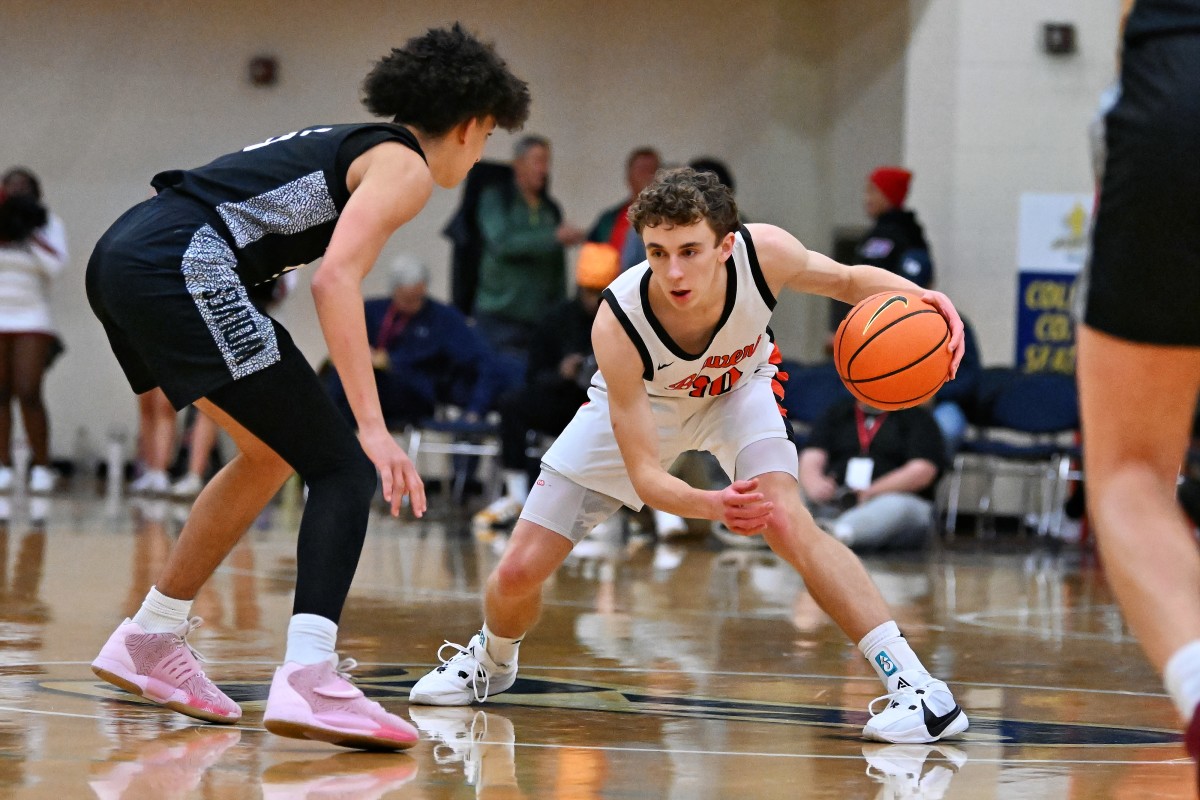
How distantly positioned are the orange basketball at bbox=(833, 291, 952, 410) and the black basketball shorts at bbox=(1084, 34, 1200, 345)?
166 centimetres

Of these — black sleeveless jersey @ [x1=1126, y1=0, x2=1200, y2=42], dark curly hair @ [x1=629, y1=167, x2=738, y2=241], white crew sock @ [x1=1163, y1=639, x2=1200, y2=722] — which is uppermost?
black sleeveless jersey @ [x1=1126, y1=0, x2=1200, y2=42]

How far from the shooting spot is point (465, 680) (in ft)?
14.2

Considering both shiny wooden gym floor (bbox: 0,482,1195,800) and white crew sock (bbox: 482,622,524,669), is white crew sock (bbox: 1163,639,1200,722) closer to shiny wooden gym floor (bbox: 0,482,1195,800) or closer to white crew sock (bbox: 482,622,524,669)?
shiny wooden gym floor (bbox: 0,482,1195,800)

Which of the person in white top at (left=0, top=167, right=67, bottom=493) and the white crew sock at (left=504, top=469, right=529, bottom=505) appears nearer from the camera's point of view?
the white crew sock at (left=504, top=469, right=529, bottom=505)

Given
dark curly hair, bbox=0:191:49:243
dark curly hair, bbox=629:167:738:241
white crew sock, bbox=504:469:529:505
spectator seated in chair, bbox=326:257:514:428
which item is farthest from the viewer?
dark curly hair, bbox=0:191:49:243

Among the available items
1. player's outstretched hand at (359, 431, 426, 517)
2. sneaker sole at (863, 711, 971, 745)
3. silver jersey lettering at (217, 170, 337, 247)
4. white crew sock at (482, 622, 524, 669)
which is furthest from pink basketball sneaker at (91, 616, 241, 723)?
sneaker sole at (863, 711, 971, 745)

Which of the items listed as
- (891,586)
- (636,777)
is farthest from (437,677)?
(891,586)

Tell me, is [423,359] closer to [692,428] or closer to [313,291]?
[692,428]

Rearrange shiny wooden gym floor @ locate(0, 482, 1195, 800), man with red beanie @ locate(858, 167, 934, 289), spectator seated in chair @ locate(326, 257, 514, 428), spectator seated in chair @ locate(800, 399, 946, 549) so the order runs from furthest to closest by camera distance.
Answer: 1. spectator seated in chair @ locate(326, 257, 514, 428)
2. man with red beanie @ locate(858, 167, 934, 289)
3. spectator seated in chair @ locate(800, 399, 946, 549)
4. shiny wooden gym floor @ locate(0, 482, 1195, 800)

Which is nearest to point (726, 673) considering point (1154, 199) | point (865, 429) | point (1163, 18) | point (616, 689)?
point (616, 689)

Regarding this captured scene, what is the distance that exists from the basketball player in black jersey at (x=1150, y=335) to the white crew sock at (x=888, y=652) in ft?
4.92

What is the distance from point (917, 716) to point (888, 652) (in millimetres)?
233

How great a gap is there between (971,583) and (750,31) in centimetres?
660

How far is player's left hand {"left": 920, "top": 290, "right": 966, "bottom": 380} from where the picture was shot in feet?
13.9
